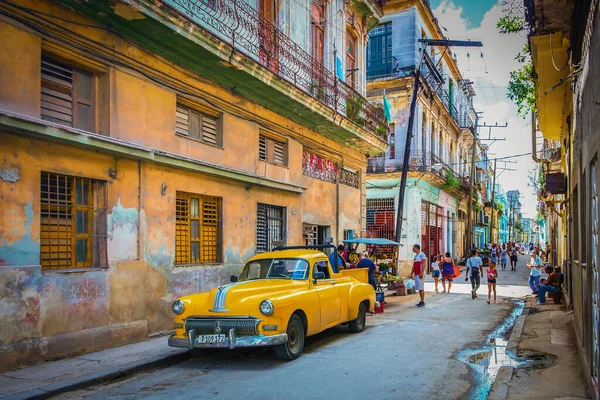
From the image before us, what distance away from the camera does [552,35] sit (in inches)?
351

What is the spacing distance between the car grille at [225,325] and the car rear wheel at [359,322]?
3450 millimetres

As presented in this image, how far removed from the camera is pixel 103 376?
269 inches

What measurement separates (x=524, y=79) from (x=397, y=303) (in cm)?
835

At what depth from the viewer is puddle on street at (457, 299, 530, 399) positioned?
6.63 meters

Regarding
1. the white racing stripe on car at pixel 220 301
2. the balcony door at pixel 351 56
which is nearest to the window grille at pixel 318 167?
the balcony door at pixel 351 56

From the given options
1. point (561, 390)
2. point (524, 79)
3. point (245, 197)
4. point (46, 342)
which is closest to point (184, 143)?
point (245, 197)

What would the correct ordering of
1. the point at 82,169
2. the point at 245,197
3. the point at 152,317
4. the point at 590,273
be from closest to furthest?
the point at 590,273, the point at 82,169, the point at 152,317, the point at 245,197


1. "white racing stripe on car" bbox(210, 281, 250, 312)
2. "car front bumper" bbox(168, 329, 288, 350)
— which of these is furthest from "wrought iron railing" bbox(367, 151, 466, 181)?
"car front bumper" bbox(168, 329, 288, 350)

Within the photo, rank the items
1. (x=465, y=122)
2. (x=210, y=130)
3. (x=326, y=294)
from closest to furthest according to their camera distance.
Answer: (x=326, y=294)
(x=210, y=130)
(x=465, y=122)

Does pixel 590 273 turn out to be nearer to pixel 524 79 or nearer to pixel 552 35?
pixel 552 35

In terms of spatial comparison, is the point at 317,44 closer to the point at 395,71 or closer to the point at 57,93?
the point at 57,93

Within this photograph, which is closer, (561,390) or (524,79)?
(561,390)

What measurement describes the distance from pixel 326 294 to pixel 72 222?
4.31m

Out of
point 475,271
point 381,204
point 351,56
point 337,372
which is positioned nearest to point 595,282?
point 337,372
